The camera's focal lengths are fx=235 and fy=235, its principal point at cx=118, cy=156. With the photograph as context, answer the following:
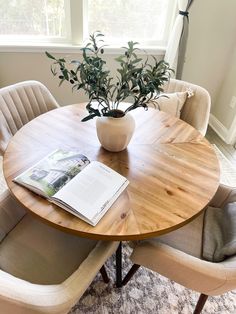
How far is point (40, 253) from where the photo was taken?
1.04 m

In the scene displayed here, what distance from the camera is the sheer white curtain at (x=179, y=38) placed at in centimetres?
223

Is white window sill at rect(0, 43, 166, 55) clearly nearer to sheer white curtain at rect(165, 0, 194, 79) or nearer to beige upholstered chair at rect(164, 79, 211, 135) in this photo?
sheer white curtain at rect(165, 0, 194, 79)

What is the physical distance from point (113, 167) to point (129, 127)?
21cm

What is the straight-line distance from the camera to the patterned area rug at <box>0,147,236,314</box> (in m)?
1.28

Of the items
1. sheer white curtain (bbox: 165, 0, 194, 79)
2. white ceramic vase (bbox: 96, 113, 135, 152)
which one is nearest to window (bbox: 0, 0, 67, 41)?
sheer white curtain (bbox: 165, 0, 194, 79)

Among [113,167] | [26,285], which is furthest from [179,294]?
[26,285]

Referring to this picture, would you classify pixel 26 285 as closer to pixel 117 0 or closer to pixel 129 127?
pixel 129 127

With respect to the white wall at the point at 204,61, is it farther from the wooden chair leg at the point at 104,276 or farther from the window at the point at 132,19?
the wooden chair leg at the point at 104,276

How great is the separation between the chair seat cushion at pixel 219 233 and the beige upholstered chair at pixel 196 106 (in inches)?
25.2

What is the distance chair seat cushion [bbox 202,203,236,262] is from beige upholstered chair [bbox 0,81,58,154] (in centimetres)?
126

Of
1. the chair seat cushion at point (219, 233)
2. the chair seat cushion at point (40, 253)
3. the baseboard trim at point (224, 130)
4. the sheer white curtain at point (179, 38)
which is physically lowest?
the baseboard trim at point (224, 130)

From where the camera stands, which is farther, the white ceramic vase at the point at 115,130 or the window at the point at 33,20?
the window at the point at 33,20

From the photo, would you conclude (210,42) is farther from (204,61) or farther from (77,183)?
(77,183)

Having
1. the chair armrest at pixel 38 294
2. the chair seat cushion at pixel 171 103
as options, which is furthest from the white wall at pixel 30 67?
Result: the chair armrest at pixel 38 294
